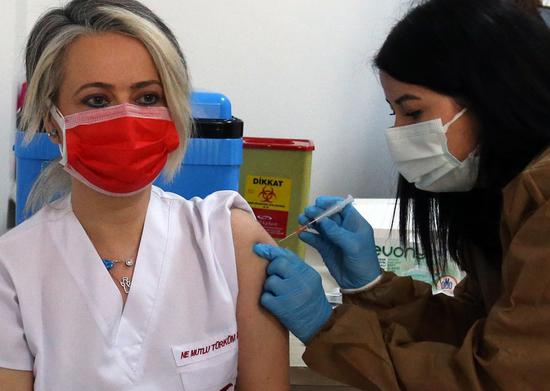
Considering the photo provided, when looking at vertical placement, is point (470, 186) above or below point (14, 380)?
above

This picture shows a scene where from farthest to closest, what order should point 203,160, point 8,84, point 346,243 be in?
point 8,84 → point 203,160 → point 346,243

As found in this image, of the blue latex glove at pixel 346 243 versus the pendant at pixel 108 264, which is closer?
the pendant at pixel 108 264

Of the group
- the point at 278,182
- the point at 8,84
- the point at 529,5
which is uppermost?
the point at 529,5

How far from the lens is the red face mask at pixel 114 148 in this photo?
49.6 inches

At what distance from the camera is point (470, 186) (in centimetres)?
146

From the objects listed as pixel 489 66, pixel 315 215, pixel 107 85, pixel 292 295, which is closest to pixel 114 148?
pixel 107 85

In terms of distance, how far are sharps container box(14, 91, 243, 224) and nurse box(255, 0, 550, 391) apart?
41 centimetres

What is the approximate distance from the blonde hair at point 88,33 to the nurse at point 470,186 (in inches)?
14.7

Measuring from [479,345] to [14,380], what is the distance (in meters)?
0.86

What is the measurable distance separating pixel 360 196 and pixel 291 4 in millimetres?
805

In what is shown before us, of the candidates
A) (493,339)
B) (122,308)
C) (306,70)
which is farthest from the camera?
(306,70)

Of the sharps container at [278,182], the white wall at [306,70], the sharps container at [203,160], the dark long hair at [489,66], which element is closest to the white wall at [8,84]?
the sharps container at [203,160]

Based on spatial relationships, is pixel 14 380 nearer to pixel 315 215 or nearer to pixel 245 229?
pixel 245 229

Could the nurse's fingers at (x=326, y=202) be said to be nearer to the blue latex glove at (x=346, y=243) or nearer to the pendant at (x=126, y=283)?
the blue latex glove at (x=346, y=243)
